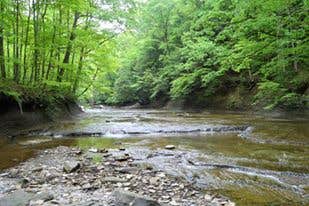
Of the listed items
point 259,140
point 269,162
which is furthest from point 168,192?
point 259,140

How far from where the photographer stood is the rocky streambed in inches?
155

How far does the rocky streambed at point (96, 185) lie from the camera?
155 inches

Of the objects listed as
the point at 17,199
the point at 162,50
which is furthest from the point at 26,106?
the point at 162,50

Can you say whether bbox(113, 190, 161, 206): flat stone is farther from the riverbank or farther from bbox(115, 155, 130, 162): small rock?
the riverbank

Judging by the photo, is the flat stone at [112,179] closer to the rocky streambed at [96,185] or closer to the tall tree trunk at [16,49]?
the rocky streambed at [96,185]

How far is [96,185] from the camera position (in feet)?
15.4

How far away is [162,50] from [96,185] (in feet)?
92.6

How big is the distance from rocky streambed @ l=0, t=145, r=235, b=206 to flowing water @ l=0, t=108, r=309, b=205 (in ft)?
1.23

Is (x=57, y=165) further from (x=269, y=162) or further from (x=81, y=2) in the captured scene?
(x=81, y=2)

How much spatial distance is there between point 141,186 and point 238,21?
28.9 feet

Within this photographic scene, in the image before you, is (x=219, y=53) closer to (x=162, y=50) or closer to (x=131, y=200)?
(x=162, y=50)

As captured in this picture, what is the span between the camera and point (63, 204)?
382 centimetres

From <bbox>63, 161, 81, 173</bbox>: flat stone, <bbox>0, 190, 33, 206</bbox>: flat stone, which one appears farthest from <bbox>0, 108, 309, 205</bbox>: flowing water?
<bbox>0, 190, 33, 206</bbox>: flat stone

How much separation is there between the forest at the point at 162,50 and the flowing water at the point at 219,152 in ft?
8.77
